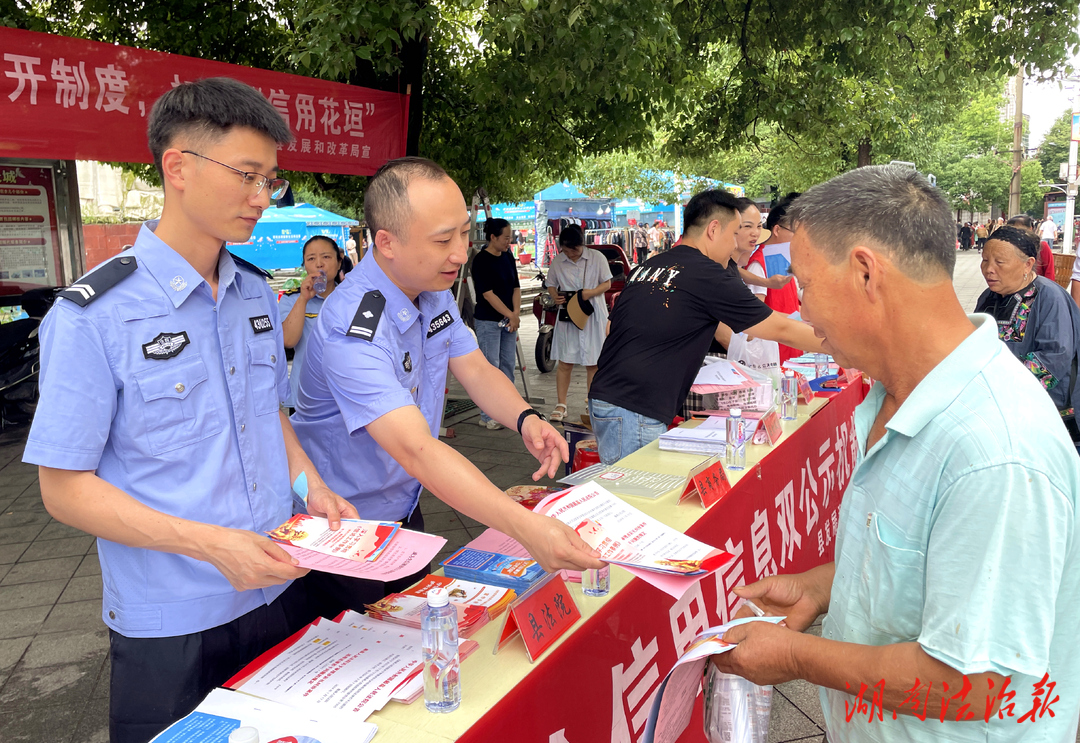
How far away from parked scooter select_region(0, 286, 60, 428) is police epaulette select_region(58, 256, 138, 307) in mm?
6488

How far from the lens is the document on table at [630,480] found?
8.09 ft

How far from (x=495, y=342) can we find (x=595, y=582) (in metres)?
5.15

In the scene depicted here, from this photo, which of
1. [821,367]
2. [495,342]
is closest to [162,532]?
[821,367]

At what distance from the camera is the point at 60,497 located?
1.32 m

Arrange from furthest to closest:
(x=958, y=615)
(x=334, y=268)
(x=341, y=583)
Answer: (x=334, y=268) → (x=341, y=583) → (x=958, y=615)

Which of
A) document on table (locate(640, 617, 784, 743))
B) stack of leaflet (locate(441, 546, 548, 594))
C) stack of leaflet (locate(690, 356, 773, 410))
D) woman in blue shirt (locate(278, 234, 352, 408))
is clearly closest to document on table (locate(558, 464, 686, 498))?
stack of leaflet (locate(441, 546, 548, 594))

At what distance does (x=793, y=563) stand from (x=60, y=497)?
2.71 m

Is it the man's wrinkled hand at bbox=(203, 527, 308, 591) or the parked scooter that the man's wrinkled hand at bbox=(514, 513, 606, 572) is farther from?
the parked scooter

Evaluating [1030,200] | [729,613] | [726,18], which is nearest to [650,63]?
[726,18]

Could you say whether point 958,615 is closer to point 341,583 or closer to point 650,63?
point 341,583

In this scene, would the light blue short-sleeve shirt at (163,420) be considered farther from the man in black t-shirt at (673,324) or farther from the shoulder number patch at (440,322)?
the man in black t-shirt at (673,324)

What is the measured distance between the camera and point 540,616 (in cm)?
154

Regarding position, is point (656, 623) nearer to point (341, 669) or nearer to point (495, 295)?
point (341, 669)

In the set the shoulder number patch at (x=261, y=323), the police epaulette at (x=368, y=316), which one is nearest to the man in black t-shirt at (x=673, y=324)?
the police epaulette at (x=368, y=316)
